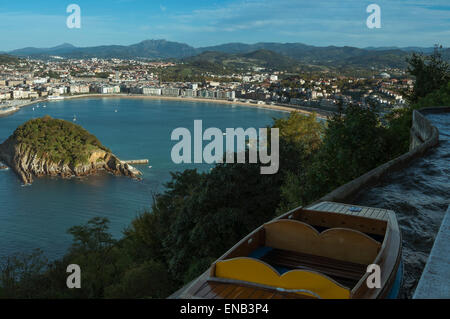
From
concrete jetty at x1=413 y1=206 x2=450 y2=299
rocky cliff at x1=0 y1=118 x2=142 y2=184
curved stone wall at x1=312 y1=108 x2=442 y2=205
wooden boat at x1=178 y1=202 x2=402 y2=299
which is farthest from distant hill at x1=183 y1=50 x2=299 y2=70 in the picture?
concrete jetty at x1=413 y1=206 x2=450 y2=299

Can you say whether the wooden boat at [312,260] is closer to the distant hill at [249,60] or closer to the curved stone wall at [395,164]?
the curved stone wall at [395,164]

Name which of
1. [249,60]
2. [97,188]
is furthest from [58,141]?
[249,60]

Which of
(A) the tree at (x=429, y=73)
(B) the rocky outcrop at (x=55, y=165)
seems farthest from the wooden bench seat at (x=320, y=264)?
(B) the rocky outcrop at (x=55, y=165)

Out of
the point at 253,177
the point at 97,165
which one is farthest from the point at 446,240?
the point at 97,165

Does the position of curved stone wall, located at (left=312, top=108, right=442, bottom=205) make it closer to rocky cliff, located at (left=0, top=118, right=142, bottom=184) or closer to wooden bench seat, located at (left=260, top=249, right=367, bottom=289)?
wooden bench seat, located at (left=260, top=249, right=367, bottom=289)
